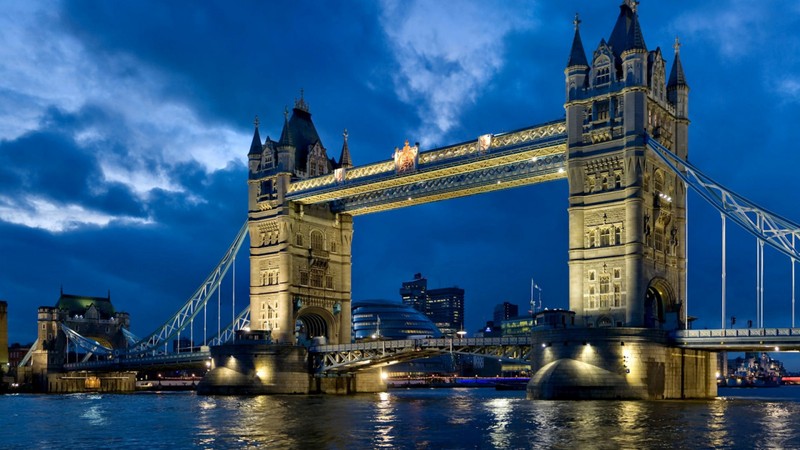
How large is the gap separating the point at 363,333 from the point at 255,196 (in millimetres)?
93657

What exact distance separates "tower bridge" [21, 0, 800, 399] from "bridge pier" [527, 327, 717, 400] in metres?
0.09

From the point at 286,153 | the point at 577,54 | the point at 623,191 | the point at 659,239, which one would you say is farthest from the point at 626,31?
the point at 286,153

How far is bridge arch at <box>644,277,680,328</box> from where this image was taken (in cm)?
7419

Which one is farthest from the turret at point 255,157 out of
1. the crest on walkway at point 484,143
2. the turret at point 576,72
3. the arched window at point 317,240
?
the turret at point 576,72

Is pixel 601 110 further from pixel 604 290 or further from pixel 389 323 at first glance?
pixel 389 323

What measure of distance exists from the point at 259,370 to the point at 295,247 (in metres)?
12.9

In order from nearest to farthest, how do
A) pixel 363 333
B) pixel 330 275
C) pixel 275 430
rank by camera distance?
pixel 275 430 → pixel 330 275 → pixel 363 333

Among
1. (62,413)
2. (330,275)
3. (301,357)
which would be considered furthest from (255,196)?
(62,413)

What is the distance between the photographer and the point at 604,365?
6762cm

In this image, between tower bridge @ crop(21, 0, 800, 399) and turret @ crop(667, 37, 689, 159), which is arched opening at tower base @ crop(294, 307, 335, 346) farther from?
turret @ crop(667, 37, 689, 159)

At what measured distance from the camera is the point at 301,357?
9406cm

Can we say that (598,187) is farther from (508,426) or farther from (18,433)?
(18,433)

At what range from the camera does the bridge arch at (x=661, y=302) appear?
74188mm

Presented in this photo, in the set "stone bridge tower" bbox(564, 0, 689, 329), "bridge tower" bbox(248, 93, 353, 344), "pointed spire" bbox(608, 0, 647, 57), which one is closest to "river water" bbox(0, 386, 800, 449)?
"stone bridge tower" bbox(564, 0, 689, 329)
